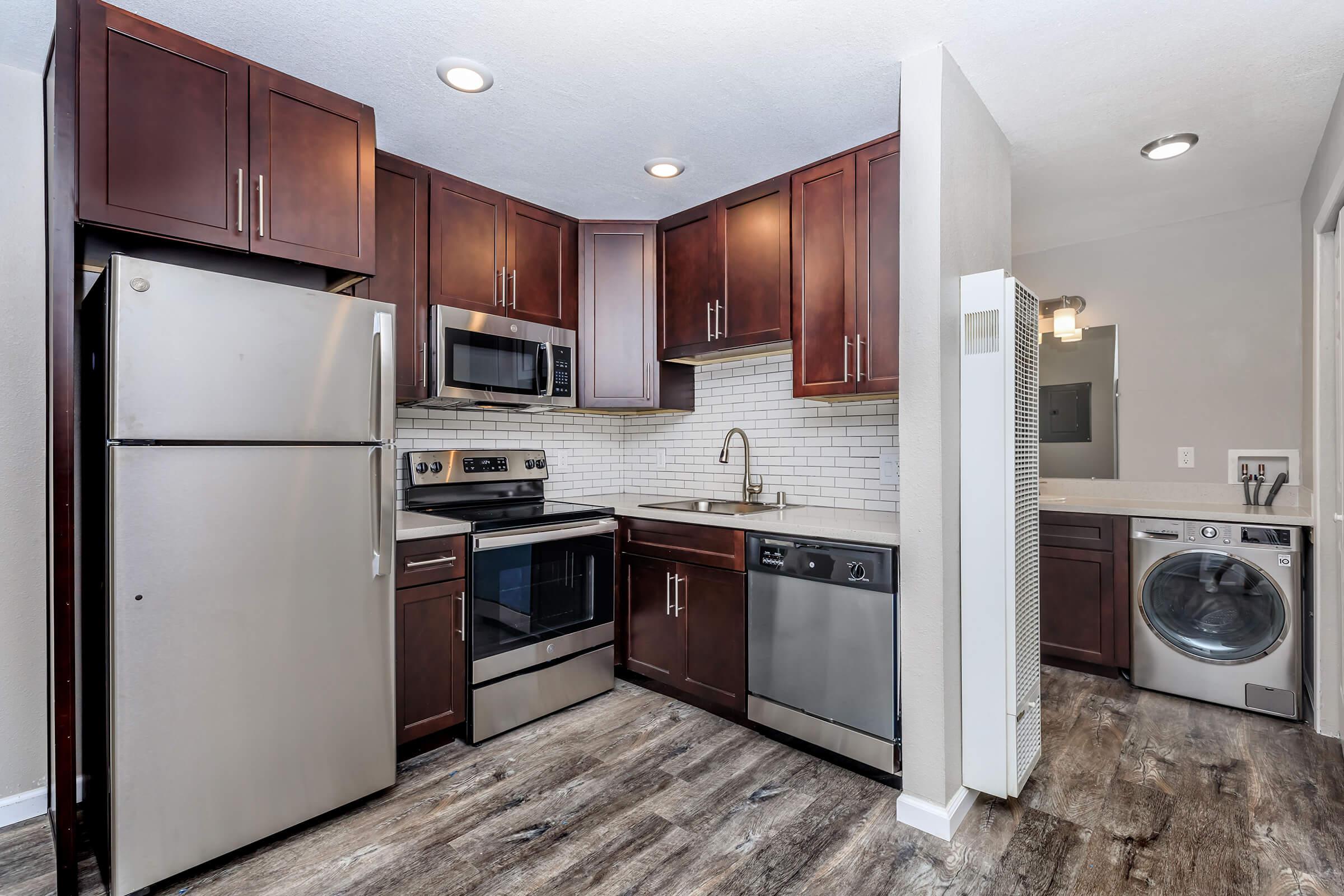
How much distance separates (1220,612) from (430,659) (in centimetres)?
346

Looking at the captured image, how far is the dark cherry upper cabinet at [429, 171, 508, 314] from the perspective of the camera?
9.28ft

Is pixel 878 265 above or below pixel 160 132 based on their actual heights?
below

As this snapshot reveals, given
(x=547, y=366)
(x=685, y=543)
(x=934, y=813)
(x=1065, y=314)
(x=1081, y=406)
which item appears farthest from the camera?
(x=1081, y=406)

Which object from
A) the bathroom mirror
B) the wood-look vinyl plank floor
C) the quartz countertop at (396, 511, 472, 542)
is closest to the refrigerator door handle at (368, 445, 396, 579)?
the quartz countertop at (396, 511, 472, 542)

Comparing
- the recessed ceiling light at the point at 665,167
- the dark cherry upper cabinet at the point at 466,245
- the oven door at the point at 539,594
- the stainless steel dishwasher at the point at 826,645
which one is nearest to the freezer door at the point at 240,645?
the oven door at the point at 539,594

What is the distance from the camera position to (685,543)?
291 centimetres

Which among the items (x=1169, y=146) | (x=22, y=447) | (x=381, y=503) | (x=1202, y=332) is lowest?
(x=381, y=503)

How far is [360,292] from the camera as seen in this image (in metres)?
2.63

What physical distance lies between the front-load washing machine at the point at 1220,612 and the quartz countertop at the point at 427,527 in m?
3.11

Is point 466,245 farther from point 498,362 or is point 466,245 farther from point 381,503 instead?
point 381,503

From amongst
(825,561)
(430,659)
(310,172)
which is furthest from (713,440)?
(310,172)

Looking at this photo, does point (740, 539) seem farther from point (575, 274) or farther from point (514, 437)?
point (575, 274)

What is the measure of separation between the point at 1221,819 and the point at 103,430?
11.4ft

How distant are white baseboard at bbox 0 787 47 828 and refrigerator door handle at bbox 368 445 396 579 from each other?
4.42 ft
